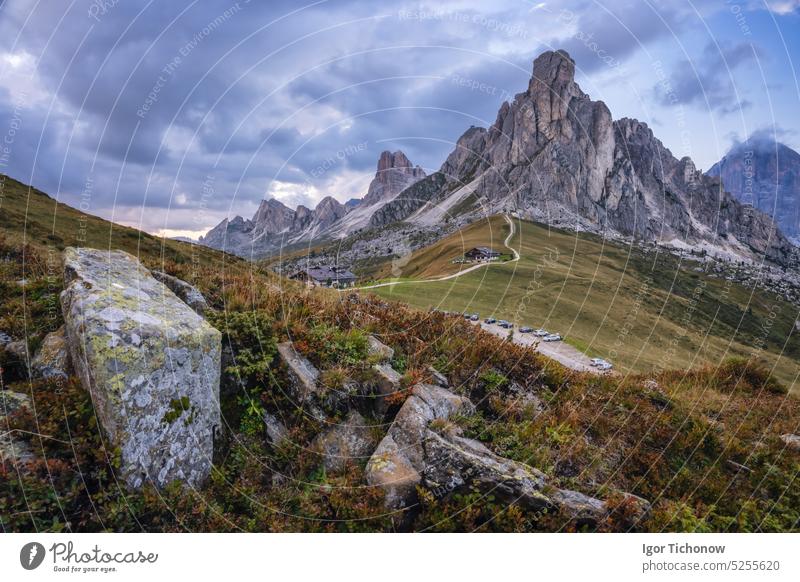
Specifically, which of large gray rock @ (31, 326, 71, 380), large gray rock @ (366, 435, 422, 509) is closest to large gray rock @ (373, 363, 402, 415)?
large gray rock @ (366, 435, 422, 509)

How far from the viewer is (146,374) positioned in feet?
17.5

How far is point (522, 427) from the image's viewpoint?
7.17 m

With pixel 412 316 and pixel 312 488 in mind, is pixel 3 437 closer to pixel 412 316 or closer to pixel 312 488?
pixel 312 488

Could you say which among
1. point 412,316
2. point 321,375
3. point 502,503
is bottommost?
point 502,503

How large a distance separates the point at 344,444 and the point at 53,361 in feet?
15.4

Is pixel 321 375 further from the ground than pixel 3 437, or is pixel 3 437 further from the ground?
pixel 321 375

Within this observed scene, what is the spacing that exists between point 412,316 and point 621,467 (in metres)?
5.48

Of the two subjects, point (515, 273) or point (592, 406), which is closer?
point (592, 406)

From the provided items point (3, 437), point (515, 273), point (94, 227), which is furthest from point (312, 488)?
point (515, 273)

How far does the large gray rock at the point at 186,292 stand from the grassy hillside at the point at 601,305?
29.6 ft

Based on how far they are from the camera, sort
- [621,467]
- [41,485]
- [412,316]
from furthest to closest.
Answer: [412,316] < [621,467] < [41,485]

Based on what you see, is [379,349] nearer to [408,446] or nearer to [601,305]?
[408,446]
